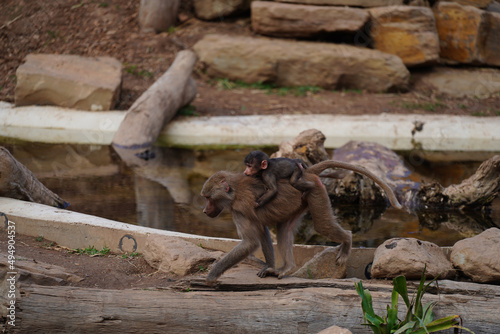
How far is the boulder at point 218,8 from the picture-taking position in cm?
1438

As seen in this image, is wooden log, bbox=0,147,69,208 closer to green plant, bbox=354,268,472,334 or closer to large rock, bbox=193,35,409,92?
green plant, bbox=354,268,472,334

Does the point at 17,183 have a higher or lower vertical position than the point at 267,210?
lower

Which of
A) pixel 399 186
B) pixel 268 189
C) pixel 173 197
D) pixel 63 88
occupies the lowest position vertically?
pixel 63 88

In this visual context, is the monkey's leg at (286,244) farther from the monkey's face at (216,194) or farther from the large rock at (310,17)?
the large rock at (310,17)

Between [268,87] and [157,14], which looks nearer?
[268,87]

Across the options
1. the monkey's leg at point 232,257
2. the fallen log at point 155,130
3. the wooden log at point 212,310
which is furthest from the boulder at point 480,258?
the fallen log at point 155,130

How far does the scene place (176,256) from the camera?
15.0 ft

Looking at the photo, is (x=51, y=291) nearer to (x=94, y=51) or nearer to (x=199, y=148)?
(x=199, y=148)

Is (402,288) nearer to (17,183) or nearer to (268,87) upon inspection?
(17,183)

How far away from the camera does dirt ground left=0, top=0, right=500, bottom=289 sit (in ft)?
38.5

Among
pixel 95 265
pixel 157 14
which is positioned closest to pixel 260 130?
pixel 157 14

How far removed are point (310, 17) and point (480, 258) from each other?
9.82 m

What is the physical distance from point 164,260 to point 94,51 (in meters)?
9.95

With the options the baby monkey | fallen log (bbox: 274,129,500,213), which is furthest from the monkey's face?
fallen log (bbox: 274,129,500,213)
